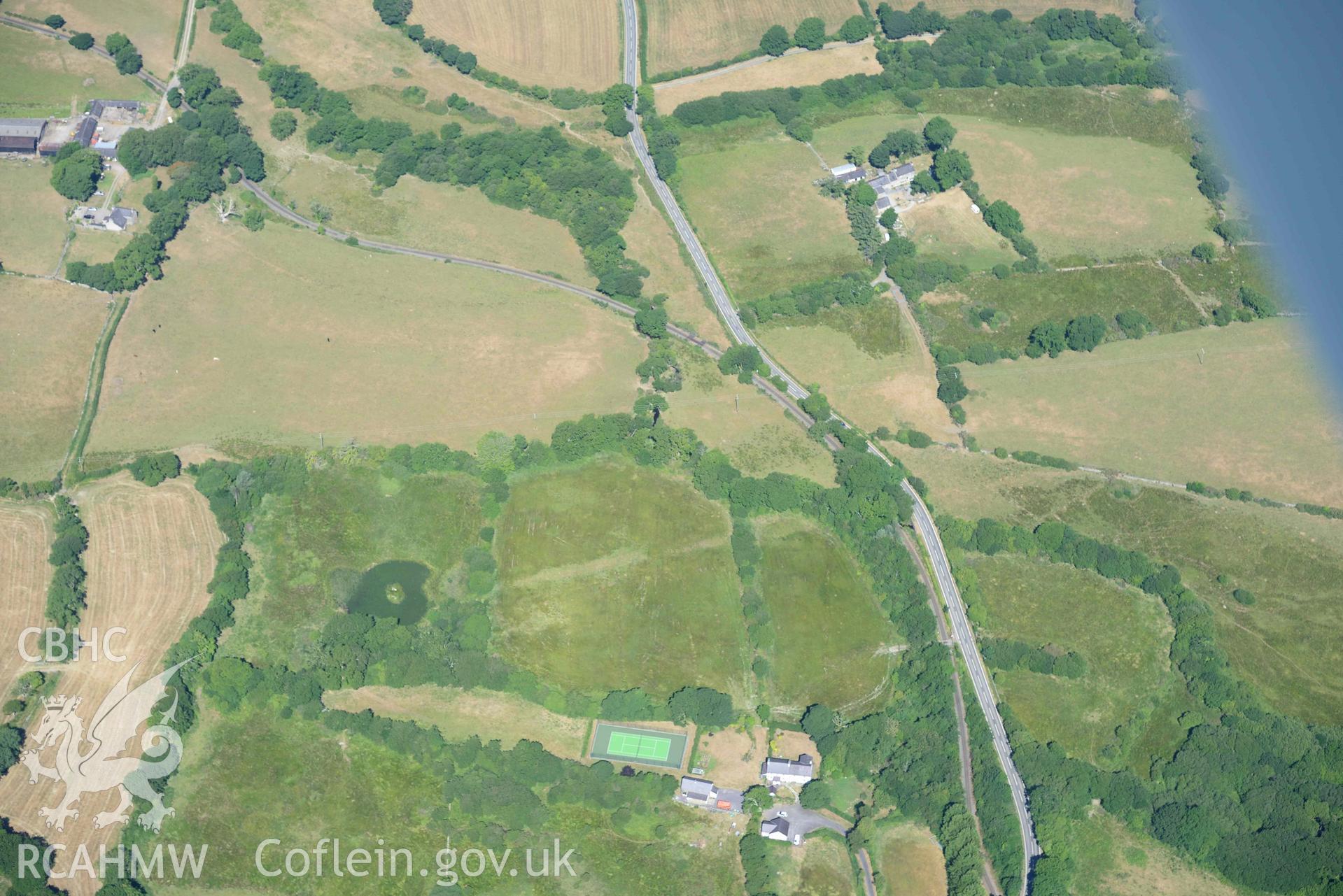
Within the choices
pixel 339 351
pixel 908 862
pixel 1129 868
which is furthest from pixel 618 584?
pixel 1129 868

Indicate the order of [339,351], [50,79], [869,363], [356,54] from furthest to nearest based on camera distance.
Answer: [356,54], [50,79], [869,363], [339,351]

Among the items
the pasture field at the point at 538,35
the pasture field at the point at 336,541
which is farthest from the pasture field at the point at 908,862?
the pasture field at the point at 538,35

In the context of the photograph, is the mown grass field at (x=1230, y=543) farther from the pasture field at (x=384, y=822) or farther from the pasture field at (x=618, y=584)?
the pasture field at (x=384, y=822)

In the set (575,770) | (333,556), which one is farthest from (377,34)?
(575,770)

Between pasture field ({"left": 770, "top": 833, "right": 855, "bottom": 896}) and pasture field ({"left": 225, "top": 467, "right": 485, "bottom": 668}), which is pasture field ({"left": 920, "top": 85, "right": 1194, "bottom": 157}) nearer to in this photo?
pasture field ({"left": 225, "top": 467, "right": 485, "bottom": 668})

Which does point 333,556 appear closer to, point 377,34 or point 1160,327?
point 377,34

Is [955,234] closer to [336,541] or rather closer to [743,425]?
[743,425]

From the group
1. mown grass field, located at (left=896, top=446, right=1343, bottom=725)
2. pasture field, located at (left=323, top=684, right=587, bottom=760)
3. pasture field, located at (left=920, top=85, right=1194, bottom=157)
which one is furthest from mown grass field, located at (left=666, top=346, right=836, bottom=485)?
pasture field, located at (left=920, top=85, right=1194, bottom=157)
